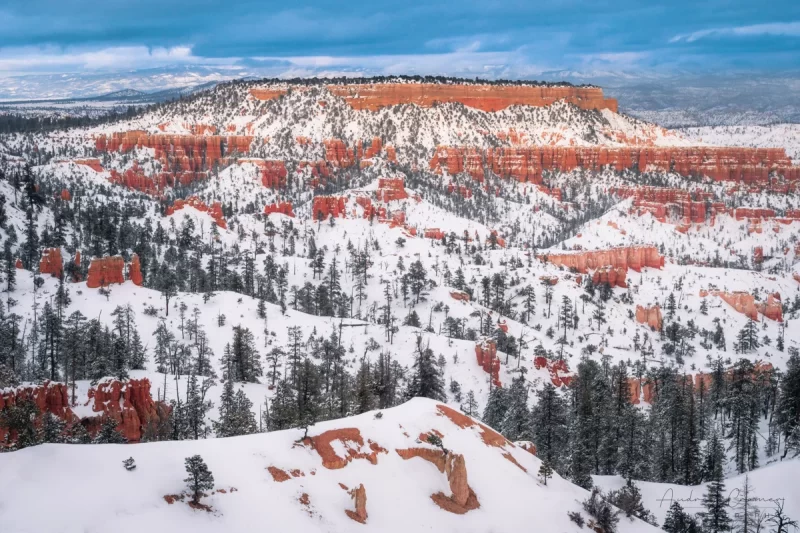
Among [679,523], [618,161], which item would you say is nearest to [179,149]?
[618,161]

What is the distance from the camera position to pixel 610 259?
362 feet

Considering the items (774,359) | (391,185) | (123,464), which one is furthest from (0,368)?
(391,185)

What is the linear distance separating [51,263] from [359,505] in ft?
216

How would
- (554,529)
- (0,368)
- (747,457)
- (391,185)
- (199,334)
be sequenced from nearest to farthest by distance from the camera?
(554,529) < (0,368) < (747,457) < (199,334) < (391,185)

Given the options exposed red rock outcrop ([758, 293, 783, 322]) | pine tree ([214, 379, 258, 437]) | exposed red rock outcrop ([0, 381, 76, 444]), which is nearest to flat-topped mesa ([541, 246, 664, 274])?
exposed red rock outcrop ([758, 293, 783, 322])

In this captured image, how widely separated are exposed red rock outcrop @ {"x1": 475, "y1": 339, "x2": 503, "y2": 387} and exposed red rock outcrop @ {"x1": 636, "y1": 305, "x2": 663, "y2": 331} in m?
33.6

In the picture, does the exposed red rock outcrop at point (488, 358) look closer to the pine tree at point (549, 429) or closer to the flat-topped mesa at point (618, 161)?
the pine tree at point (549, 429)

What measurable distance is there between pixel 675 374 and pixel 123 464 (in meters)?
61.3

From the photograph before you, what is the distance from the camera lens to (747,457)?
51438mm

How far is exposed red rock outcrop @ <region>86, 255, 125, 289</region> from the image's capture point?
76.2 m

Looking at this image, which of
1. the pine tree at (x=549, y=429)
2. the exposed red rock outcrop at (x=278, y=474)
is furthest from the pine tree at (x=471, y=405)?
the exposed red rock outcrop at (x=278, y=474)

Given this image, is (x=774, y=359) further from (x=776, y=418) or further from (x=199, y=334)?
(x=199, y=334)

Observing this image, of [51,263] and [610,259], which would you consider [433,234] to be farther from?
[51,263]

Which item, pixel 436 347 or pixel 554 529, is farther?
pixel 436 347
